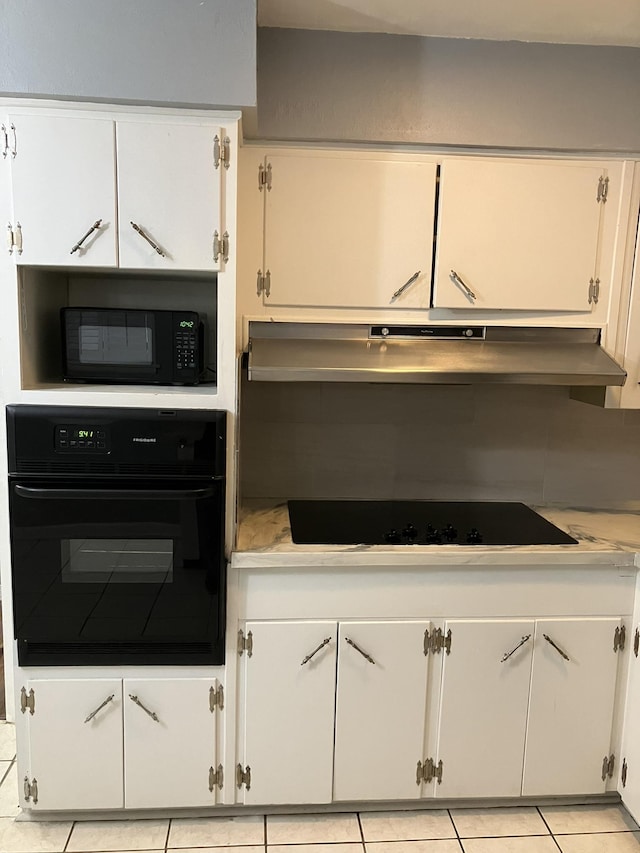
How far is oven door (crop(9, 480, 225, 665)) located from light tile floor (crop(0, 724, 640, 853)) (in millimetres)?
530

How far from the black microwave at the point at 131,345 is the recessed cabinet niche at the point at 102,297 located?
59 millimetres

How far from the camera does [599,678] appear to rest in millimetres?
2092

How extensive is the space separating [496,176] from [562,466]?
3.68ft

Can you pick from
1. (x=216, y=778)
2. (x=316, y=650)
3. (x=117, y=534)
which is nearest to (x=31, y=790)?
(x=216, y=778)

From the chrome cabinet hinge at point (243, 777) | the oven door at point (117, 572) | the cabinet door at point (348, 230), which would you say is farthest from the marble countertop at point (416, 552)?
the cabinet door at point (348, 230)

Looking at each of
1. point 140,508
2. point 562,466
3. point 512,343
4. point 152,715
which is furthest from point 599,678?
point 140,508

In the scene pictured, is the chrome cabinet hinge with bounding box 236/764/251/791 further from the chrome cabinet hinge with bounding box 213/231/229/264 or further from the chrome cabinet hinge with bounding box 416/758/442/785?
the chrome cabinet hinge with bounding box 213/231/229/264

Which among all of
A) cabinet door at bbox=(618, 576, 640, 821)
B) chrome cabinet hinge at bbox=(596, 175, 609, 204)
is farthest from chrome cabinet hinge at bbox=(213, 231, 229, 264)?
cabinet door at bbox=(618, 576, 640, 821)

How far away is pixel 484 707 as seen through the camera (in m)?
2.07

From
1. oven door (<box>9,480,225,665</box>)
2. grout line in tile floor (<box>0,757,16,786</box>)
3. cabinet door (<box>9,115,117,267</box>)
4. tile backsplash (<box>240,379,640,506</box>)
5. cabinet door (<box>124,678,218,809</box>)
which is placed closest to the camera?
cabinet door (<box>9,115,117,267</box>)

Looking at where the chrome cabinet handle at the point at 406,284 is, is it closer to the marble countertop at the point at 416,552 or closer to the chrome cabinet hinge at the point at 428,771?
the marble countertop at the point at 416,552

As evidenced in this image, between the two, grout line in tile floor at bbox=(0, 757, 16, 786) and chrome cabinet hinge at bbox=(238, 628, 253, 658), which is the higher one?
chrome cabinet hinge at bbox=(238, 628, 253, 658)

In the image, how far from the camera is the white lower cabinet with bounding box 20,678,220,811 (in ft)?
6.42

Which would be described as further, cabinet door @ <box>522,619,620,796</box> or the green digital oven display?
cabinet door @ <box>522,619,620,796</box>
